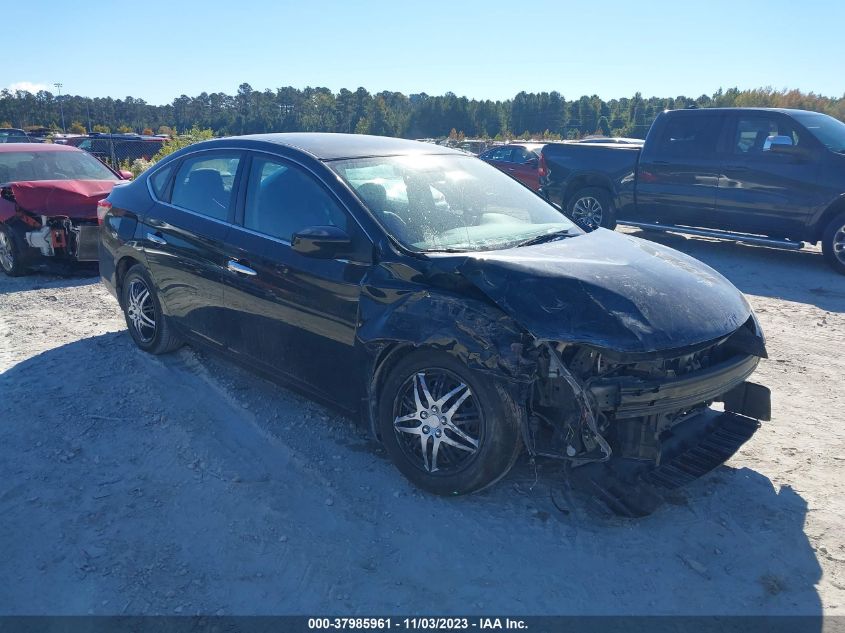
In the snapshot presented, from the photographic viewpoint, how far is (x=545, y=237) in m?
4.35

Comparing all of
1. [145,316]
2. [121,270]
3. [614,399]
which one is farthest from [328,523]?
[121,270]

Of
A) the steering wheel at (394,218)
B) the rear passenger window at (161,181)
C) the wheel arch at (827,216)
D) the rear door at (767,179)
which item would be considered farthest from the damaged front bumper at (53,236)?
the wheel arch at (827,216)

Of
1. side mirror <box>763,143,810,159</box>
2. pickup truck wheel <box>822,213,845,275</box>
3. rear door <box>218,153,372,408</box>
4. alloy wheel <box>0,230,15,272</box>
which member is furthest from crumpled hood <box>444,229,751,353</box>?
alloy wheel <box>0,230,15,272</box>

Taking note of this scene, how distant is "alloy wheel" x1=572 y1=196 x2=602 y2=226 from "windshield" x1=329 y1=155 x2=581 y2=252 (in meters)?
6.94

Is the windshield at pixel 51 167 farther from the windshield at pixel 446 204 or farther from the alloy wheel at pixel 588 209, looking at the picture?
the alloy wheel at pixel 588 209

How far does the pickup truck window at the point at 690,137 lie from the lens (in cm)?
1016

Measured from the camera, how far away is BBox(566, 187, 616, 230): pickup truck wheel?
37.5ft

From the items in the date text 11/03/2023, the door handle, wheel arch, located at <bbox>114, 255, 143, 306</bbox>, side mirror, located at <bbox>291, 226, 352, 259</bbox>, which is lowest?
the date text 11/03/2023

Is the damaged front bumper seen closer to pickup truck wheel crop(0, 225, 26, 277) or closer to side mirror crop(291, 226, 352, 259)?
pickup truck wheel crop(0, 225, 26, 277)

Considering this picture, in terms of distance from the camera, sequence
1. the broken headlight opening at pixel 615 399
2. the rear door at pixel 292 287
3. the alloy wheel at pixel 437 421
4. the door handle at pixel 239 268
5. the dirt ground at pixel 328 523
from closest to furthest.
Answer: the dirt ground at pixel 328 523 < the broken headlight opening at pixel 615 399 < the alloy wheel at pixel 437 421 < the rear door at pixel 292 287 < the door handle at pixel 239 268

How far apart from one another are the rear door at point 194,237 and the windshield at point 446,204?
0.99 m

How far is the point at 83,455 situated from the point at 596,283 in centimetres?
311

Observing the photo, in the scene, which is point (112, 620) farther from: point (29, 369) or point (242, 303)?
point (29, 369)

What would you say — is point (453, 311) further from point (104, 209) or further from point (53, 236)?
point (53, 236)
